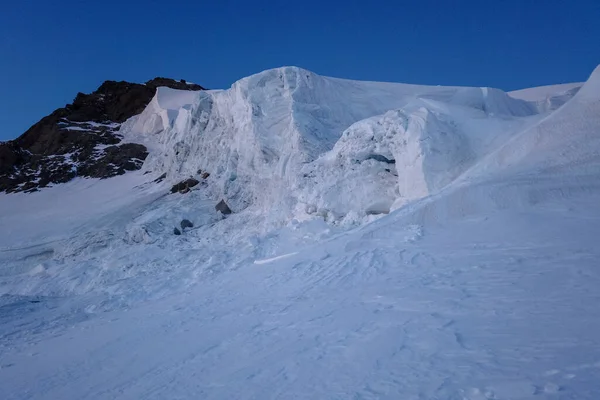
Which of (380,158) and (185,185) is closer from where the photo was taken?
(380,158)

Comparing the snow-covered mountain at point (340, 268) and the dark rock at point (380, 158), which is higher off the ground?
the dark rock at point (380, 158)

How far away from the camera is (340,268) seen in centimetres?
664

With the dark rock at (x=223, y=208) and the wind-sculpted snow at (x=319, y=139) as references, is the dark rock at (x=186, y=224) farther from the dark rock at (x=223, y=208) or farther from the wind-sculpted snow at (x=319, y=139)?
the wind-sculpted snow at (x=319, y=139)

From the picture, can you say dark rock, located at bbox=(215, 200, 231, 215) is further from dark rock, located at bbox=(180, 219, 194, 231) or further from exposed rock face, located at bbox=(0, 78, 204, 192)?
exposed rock face, located at bbox=(0, 78, 204, 192)

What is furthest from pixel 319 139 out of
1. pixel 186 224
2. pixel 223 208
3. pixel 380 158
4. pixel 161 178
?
pixel 161 178

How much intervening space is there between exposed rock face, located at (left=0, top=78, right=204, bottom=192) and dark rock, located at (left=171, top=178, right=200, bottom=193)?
9047mm

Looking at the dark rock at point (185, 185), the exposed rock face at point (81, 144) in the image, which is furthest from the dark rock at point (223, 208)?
the exposed rock face at point (81, 144)

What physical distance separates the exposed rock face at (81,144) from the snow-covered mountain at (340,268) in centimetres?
1170

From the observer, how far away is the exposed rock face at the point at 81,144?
2833 centimetres

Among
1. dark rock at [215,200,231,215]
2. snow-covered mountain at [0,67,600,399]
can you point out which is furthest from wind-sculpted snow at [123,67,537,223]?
dark rock at [215,200,231,215]

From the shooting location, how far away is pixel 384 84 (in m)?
19.8

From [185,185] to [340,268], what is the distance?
512 inches

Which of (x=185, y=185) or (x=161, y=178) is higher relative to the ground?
(x=161, y=178)

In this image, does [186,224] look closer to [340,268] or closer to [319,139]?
[319,139]
